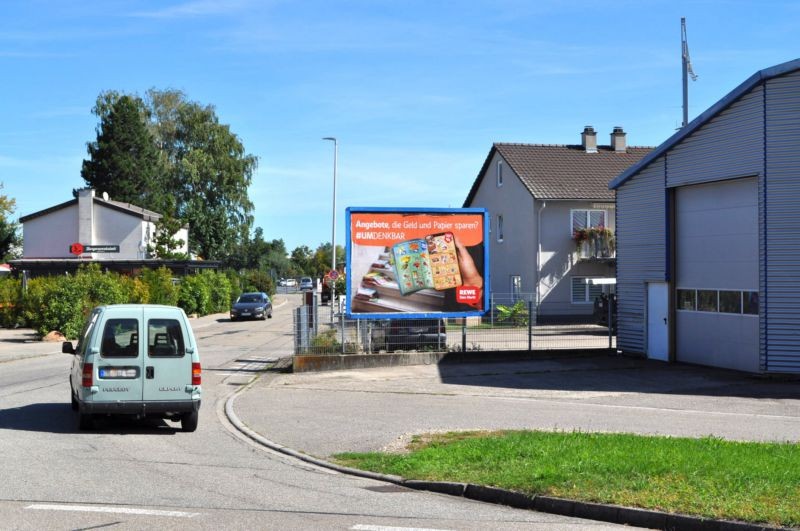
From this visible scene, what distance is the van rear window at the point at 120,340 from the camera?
12891 millimetres

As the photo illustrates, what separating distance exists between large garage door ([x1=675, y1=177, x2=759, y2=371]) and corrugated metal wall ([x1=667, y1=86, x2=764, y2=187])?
1.22ft

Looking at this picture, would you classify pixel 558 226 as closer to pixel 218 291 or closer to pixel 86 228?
pixel 218 291

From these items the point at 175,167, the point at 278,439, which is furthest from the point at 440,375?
the point at 175,167

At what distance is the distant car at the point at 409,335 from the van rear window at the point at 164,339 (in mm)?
11129

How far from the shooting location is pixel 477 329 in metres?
24.6

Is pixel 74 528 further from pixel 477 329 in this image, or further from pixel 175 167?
pixel 175 167

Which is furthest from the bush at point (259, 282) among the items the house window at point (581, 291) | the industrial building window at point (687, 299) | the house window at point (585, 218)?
the industrial building window at point (687, 299)

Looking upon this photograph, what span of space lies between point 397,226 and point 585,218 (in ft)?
72.0

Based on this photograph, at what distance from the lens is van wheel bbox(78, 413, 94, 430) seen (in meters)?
12.9

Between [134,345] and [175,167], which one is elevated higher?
[175,167]

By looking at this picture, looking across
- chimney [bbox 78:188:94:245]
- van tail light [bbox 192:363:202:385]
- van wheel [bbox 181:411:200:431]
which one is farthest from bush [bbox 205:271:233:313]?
van tail light [bbox 192:363:202:385]

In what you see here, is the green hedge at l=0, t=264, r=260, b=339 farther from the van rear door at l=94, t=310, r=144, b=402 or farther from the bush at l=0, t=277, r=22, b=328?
the van rear door at l=94, t=310, r=144, b=402

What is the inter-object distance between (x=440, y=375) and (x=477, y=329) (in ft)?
11.0

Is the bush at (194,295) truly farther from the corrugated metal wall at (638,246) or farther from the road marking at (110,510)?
the road marking at (110,510)
